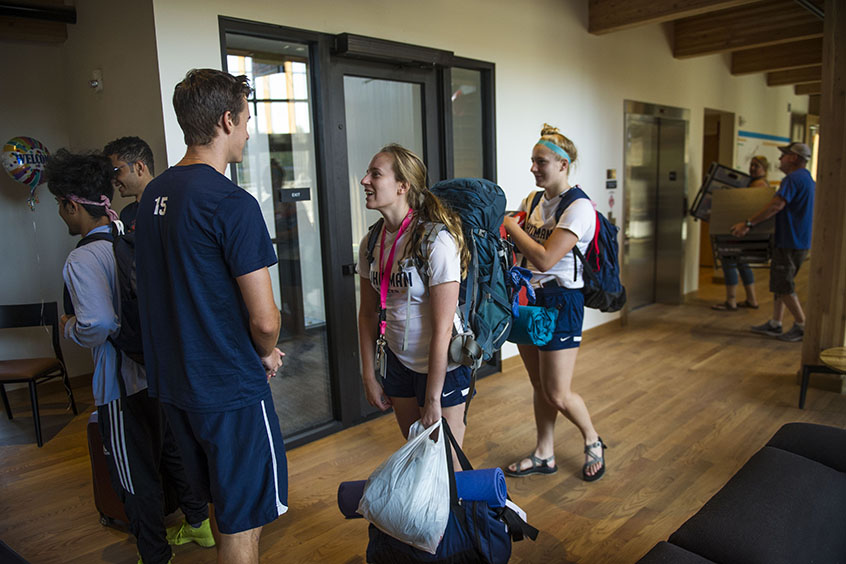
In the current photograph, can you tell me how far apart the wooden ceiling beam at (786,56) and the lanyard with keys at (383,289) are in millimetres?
7266

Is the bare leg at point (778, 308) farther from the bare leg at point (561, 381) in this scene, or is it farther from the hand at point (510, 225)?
the hand at point (510, 225)

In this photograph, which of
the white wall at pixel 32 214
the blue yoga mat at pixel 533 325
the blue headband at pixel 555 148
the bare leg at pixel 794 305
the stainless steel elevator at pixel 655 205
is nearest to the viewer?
the blue yoga mat at pixel 533 325

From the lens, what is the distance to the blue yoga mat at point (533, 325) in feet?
7.47

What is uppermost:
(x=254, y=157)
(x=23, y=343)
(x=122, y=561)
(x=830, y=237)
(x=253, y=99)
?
(x=253, y=99)

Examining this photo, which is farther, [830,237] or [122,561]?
[830,237]

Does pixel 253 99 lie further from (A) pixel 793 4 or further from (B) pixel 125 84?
(A) pixel 793 4

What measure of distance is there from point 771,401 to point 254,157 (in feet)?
12.0

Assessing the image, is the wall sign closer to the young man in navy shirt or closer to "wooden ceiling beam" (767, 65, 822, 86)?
the young man in navy shirt

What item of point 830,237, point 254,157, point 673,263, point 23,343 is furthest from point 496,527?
point 673,263

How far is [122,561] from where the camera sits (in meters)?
2.40

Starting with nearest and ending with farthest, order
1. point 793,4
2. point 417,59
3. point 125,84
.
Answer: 1. point 125,84
2. point 417,59
3. point 793,4

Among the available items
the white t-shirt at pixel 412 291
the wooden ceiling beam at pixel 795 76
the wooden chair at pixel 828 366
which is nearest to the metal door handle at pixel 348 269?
the white t-shirt at pixel 412 291

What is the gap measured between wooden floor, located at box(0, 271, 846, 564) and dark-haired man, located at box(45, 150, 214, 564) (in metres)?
0.38

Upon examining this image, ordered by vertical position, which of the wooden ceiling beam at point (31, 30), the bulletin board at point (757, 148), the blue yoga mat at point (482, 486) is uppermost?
the wooden ceiling beam at point (31, 30)
